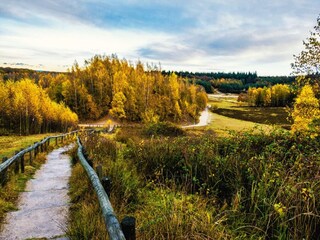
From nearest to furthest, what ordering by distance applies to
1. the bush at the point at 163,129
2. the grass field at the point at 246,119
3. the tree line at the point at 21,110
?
the bush at the point at 163,129, the tree line at the point at 21,110, the grass field at the point at 246,119

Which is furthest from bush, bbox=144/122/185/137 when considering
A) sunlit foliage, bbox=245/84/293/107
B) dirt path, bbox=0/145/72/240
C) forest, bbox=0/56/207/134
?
sunlit foliage, bbox=245/84/293/107

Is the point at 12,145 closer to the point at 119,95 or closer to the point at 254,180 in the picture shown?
the point at 254,180

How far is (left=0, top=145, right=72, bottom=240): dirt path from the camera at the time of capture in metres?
4.98

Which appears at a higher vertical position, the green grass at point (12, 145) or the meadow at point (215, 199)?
the meadow at point (215, 199)

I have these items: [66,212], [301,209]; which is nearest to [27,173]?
[66,212]

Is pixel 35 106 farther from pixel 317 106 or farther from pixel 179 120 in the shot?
pixel 179 120

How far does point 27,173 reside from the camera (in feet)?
33.7

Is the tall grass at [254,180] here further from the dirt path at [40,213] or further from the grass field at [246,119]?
the grass field at [246,119]

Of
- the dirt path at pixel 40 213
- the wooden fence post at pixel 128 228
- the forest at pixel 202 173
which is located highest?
the wooden fence post at pixel 128 228

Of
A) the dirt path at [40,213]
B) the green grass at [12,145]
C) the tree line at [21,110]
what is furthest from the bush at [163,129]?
the dirt path at [40,213]

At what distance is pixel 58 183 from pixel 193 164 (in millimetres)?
4096

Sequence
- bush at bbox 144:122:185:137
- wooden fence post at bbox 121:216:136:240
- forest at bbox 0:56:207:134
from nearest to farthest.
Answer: wooden fence post at bbox 121:216:136:240 < bush at bbox 144:122:185:137 < forest at bbox 0:56:207:134

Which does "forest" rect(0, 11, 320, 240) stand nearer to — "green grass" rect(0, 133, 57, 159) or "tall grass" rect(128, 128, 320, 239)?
"tall grass" rect(128, 128, 320, 239)

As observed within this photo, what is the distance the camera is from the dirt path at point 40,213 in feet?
16.3
